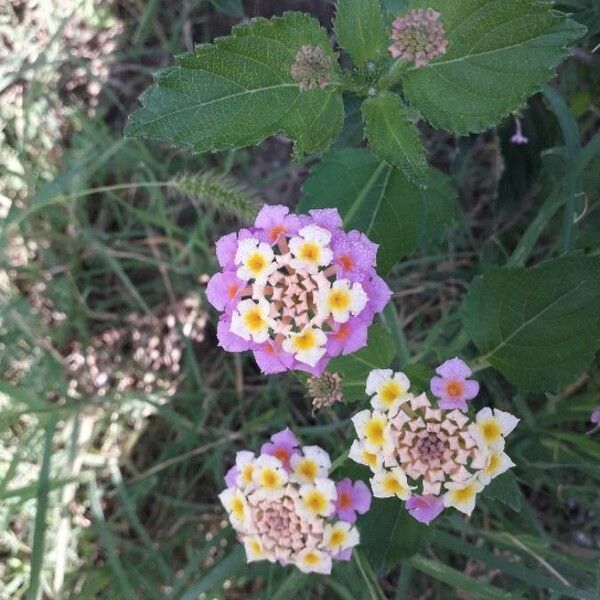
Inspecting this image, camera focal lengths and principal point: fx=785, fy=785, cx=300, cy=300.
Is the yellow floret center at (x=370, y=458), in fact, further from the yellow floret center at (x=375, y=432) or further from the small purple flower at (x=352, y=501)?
the small purple flower at (x=352, y=501)

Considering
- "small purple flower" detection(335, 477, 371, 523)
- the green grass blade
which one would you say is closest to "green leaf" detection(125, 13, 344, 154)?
"small purple flower" detection(335, 477, 371, 523)

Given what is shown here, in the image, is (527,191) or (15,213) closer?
(527,191)

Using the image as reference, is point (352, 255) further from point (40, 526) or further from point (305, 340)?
point (40, 526)

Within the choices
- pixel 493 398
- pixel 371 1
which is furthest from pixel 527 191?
pixel 371 1

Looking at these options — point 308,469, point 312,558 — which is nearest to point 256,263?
point 308,469

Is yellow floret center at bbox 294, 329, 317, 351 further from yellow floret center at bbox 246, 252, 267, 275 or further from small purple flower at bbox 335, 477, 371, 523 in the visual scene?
small purple flower at bbox 335, 477, 371, 523

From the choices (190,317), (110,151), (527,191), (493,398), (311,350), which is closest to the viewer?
(311,350)

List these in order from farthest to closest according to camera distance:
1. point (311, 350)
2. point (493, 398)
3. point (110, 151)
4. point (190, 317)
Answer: point (190, 317)
point (110, 151)
point (493, 398)
point (311, 350)

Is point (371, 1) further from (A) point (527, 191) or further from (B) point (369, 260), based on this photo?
(A) point (527, 191)
